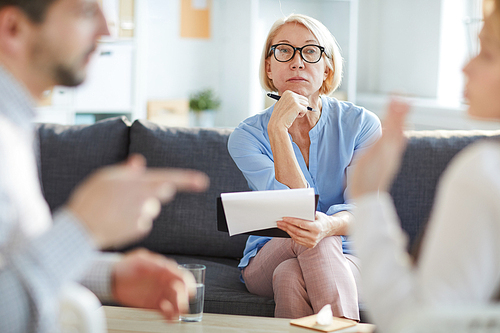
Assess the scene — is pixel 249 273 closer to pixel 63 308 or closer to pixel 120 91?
pixel 63 308

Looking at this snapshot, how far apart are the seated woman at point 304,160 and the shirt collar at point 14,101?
34.3 inches

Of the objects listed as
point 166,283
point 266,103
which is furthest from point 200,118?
point 166,283

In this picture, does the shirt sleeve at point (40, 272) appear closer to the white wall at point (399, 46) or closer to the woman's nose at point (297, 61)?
the woman's nose at point (297, 61)

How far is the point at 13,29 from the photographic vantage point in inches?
28.8

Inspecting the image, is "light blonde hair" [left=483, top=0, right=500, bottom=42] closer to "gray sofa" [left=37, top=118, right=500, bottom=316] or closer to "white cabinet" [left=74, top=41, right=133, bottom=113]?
"gray sofa" [left=37, top=118, right=500, bottom=316]

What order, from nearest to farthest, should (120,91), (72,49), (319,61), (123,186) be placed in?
(123,186) < (72,49) < (319,61) < (120,91)

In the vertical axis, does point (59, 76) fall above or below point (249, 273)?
above

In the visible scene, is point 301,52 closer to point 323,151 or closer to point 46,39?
point 323,151

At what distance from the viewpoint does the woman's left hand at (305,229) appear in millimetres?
1458

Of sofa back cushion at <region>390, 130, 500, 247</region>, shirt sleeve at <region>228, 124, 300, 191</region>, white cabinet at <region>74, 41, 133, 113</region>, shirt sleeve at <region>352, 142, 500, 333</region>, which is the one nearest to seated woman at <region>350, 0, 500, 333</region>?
shirt sleeve at <region>352, 142, 500, 333</region>

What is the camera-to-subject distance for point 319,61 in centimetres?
184

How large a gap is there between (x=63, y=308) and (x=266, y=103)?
3721 mm

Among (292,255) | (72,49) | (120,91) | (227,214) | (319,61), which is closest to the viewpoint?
(72,49)

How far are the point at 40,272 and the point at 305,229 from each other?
957 mm
